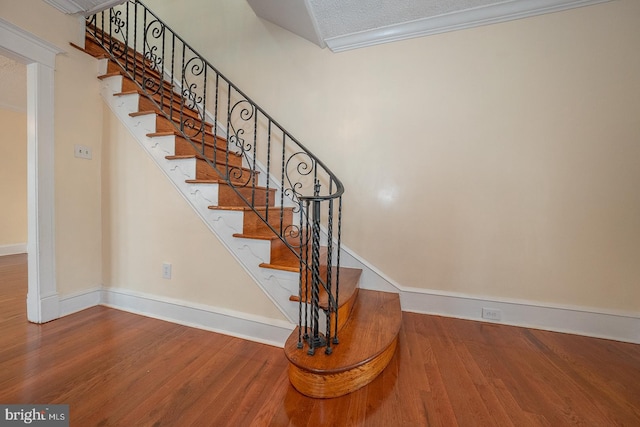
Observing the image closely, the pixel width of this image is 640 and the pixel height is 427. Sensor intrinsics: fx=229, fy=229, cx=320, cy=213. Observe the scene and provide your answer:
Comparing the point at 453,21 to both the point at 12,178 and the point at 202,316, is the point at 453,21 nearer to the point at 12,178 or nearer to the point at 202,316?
the point at 202,316

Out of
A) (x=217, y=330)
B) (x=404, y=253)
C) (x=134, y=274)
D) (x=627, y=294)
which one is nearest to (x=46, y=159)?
(x=134, y=274)

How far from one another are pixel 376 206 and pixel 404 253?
1.70ft

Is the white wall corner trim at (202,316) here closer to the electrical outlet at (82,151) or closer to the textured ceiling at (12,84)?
the electrical outlet at (82,151)

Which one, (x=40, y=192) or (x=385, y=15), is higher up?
(x=385, y=15)

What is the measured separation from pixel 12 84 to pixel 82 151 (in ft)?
8.24

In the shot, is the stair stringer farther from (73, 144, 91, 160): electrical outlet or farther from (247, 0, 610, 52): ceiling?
(247, 0, 610, 52): ceiling

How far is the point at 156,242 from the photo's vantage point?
6.63 feet

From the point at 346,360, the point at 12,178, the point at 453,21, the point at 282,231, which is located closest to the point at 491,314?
the point at 346,360

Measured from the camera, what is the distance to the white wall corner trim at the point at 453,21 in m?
1.83

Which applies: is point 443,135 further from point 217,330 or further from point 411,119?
point 217,330

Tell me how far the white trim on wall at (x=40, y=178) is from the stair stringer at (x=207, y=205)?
1.37 feet

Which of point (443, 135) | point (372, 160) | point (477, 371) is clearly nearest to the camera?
point (477, 371)

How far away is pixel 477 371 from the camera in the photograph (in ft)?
4.64
